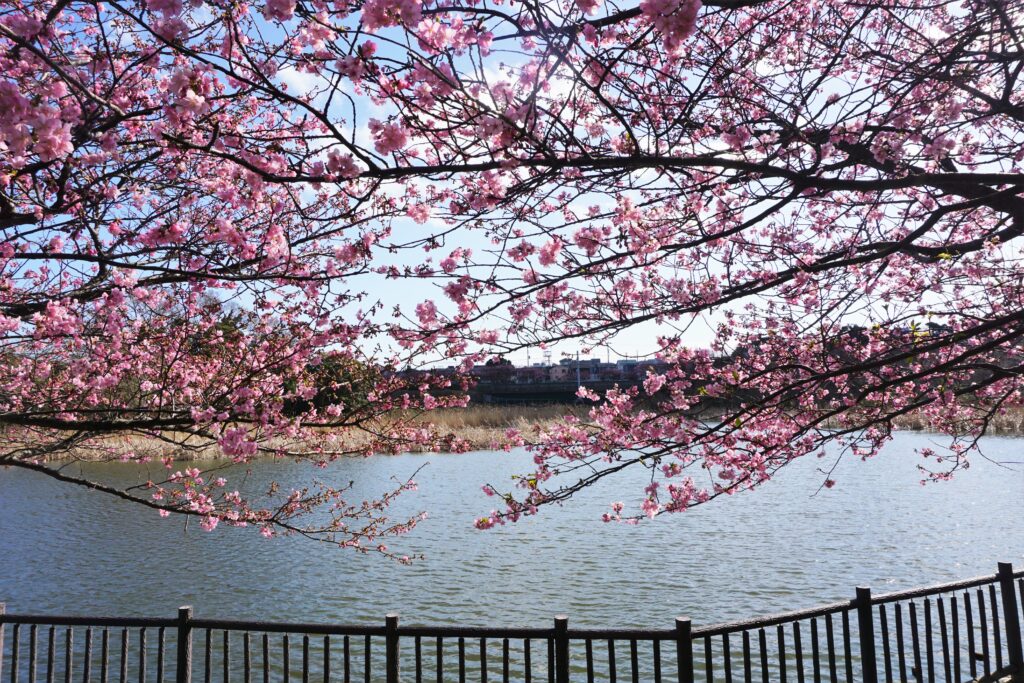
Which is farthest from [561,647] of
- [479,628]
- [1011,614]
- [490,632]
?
[1011,614]

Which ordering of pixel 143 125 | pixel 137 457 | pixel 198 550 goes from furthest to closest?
pixel 198 550
pixel 137 457
pixel 143 125

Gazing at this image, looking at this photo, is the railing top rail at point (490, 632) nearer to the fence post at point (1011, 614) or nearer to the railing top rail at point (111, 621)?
the railing top rail at point (111, 621)

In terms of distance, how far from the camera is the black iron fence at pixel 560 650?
477cm

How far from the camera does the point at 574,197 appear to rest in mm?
4270

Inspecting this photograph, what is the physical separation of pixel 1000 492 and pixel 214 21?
1968 cm

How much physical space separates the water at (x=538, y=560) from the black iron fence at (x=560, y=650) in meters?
0.79

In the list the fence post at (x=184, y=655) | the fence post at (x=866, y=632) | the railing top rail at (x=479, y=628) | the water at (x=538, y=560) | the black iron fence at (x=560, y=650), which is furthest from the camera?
the water at (x=538, y=560)

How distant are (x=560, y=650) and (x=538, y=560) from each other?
8001 mm

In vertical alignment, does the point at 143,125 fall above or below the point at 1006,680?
above

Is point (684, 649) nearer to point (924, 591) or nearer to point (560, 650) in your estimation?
point (560, 650)

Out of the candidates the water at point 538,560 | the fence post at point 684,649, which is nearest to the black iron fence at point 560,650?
the fence post at point 684,649

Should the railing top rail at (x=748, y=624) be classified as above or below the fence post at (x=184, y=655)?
above

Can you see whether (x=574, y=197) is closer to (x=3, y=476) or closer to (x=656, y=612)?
(x=656, y=612)

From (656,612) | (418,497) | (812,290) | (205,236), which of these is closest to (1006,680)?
(812,290)
